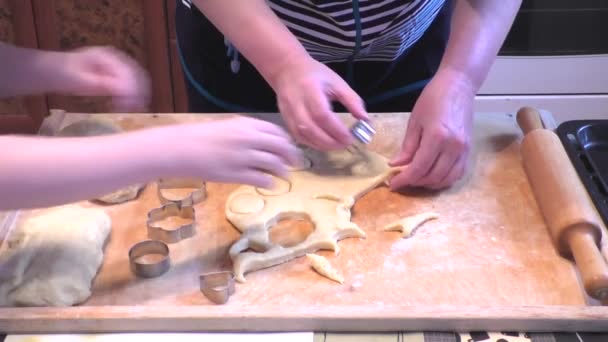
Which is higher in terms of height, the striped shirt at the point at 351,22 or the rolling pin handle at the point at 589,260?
the striped shirt at the point at 351,22

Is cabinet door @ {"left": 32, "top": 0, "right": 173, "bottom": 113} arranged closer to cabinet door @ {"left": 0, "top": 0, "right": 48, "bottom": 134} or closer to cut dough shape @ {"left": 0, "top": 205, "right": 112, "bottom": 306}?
cabinet door @ {"left": 0, "top": 0, "right": 48, "bottom": 134}

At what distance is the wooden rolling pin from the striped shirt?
8.5 inches

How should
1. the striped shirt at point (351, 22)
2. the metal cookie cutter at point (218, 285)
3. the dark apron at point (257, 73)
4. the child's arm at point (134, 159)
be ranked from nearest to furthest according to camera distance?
the child's arm at point (134, 159) < the metal cookie cutter at point (218, 285) < the striped shirt at point (351, 22) < the dark apron at point (257, 73)

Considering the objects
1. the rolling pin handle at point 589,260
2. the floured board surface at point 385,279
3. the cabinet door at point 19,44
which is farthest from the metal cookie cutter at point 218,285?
the cabinet door at point 19,44

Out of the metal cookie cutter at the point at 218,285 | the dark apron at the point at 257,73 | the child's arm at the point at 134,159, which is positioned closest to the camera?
the child's arm at the point at 134,159

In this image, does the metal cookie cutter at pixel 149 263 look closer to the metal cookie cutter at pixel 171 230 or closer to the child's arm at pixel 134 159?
the metal cookie cutter at pixel 171 230

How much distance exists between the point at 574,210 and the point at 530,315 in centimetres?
17

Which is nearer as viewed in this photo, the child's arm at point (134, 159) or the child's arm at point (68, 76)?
the child's arm at point (134, 159)

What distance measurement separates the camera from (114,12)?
1.71 meters

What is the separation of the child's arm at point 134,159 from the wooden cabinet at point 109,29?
1.06 metres

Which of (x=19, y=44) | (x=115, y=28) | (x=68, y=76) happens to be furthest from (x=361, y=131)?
(x=19, y=44)

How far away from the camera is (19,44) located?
171 cm

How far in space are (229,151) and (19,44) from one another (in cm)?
122

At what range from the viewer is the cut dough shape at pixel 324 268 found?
75 cm
